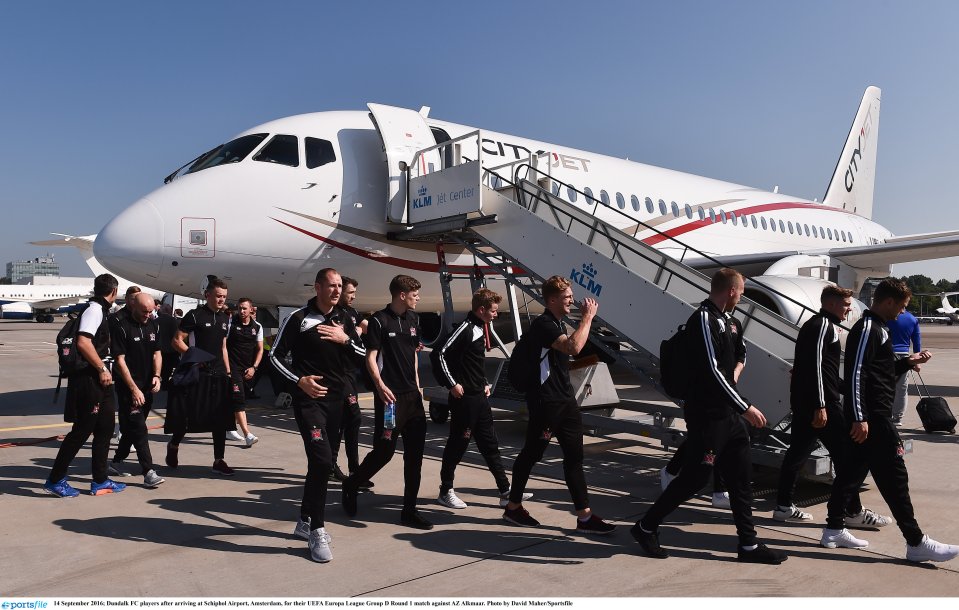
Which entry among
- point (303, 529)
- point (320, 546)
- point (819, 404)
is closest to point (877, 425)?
point (819, 404)

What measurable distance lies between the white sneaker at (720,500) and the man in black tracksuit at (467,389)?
1.63 m

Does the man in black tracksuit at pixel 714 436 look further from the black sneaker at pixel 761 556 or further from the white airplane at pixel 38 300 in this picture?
the white airplane at pixel 38 300

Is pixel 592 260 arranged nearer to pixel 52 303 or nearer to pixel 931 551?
pixel 931 551

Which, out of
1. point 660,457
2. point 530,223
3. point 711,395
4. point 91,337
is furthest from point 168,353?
point 711,395

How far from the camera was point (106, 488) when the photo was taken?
596cm

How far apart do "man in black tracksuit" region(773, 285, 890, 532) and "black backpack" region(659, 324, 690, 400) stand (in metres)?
1.02

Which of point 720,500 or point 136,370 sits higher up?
point 136,370

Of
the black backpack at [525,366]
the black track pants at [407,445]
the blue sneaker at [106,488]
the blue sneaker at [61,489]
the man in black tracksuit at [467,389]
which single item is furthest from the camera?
the blue sneaker at [106,488]

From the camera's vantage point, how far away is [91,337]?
5703 millimetres

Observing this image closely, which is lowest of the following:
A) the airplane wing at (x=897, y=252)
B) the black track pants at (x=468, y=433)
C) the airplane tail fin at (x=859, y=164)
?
the black track pants at (x=468, y=433)

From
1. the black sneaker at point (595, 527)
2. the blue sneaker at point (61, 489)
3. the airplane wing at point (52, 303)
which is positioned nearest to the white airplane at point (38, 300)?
the airplane wing at point (52, 303)

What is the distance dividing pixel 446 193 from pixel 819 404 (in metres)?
5.34

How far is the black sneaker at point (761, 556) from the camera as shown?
4.31 m

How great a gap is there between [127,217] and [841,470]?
8.30 meters
